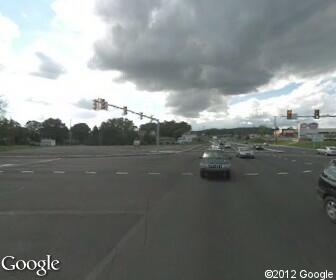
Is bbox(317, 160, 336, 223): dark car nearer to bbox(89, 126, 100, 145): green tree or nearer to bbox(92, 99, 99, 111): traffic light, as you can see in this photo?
bbox(92, 99, 99, 111): traffic light

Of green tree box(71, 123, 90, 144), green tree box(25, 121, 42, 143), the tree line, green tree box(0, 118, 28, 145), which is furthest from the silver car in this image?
green tree box(71, 123, 90, 144)

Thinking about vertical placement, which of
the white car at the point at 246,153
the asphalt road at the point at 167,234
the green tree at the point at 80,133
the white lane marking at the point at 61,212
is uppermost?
the green tree at the point at 80,133

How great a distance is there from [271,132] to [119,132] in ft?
329

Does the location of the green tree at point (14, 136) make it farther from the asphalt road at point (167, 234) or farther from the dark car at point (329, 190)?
the dark car at point (329, 190)

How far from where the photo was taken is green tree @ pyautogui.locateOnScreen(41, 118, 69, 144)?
16250 cm

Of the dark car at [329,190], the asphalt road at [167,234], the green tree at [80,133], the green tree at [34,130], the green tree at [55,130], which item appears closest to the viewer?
the asphalt road at [167,234]

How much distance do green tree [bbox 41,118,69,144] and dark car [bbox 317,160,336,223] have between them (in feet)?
547

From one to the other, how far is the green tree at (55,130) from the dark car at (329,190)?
547 feet

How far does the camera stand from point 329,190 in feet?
24.4

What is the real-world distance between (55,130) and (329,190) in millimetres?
169069

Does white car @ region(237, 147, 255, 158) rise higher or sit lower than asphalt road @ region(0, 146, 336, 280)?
higher

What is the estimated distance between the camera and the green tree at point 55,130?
162500 mm

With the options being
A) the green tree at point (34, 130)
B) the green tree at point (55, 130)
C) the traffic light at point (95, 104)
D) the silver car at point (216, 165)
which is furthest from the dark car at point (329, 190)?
the green tree at point (55, 130)

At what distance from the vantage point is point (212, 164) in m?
15.7
